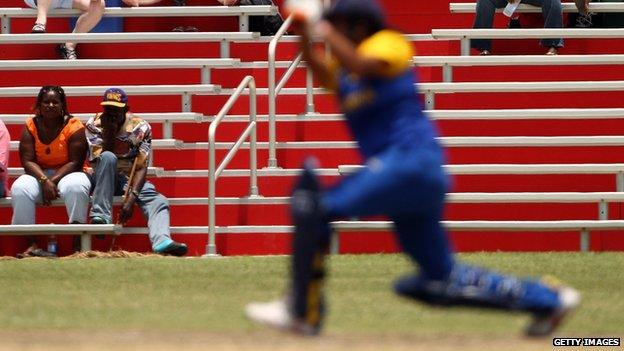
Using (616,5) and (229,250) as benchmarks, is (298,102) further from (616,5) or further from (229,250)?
(616,5)

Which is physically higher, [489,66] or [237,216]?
[489,66]

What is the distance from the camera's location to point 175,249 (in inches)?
545

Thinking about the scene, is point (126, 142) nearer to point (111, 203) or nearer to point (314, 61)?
point (111, 203)

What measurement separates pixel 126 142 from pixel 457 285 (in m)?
7.13

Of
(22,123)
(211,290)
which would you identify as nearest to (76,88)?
(22,123)

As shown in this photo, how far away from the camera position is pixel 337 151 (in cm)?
1503

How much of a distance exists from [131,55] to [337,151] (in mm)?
2993

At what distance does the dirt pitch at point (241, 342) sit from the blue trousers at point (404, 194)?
0.70 metres

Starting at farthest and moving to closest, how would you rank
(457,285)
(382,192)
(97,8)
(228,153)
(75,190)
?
(97,8), (228,153), (75,190), (457,285), (382,192)

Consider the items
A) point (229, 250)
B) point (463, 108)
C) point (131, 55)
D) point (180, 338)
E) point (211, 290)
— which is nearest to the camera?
point (180, 338)

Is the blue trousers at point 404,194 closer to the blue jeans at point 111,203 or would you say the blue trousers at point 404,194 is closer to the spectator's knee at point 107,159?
the blue jeans at point 111,203

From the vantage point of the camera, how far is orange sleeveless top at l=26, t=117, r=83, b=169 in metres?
14.4

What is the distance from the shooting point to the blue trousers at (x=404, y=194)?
7.38m

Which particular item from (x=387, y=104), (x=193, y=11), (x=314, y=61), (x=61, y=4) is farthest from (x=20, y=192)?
(x=387, y=104)
